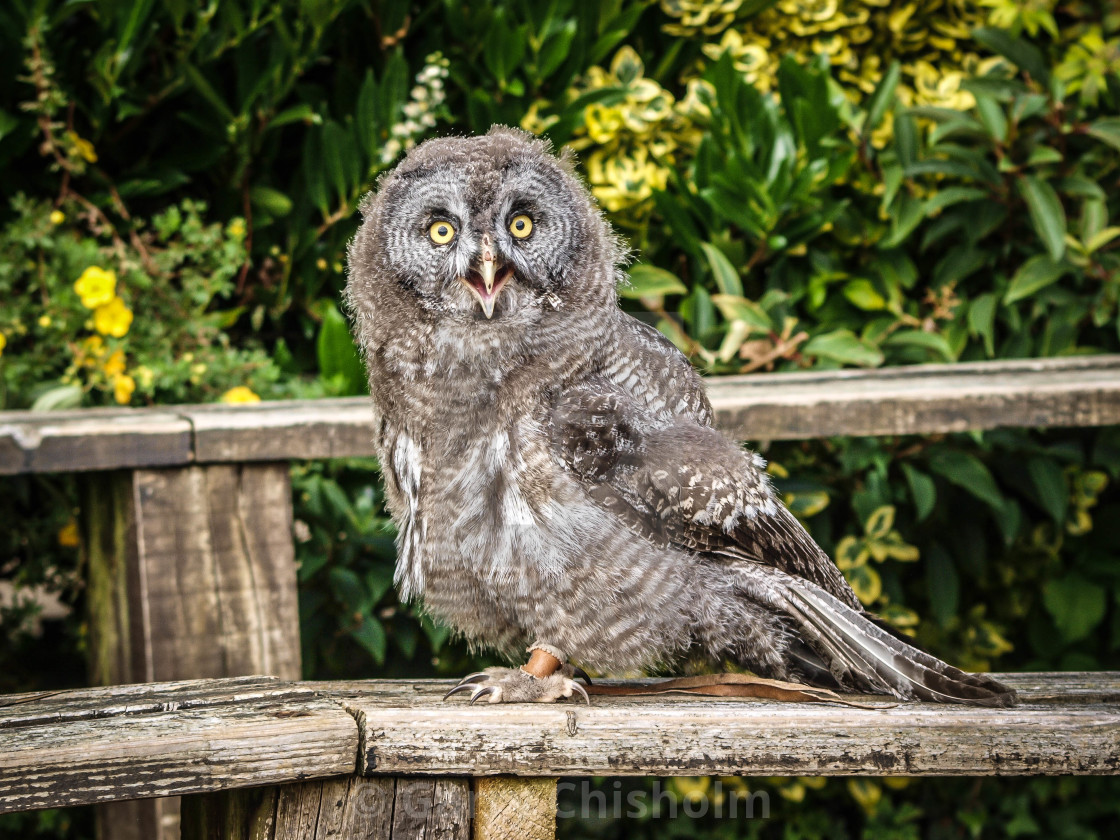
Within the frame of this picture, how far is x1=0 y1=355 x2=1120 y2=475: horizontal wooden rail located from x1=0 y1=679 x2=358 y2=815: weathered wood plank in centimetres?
79

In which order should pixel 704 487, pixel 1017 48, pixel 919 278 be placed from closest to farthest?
pixel 704 487
pixel 1017 48
pixel 919 278

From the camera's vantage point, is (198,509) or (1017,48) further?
(1017,48)

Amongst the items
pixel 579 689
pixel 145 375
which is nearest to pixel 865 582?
pixel 579 689

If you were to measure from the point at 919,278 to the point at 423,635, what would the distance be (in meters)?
2.22

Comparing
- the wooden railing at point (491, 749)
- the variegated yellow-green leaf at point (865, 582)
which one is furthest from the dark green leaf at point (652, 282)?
the wooden railing at point (491, 749)

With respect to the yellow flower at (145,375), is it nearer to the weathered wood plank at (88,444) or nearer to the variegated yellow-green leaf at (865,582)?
the weathered wood plank at (88,444)

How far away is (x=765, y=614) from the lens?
6.19 feet

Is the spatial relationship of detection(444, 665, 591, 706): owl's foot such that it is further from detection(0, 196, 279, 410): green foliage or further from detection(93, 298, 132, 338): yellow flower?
detection(93, 298, 132, 338): yellow flower

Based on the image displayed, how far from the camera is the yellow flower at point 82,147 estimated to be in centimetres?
315

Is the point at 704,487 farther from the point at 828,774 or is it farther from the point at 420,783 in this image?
the point at 420,783

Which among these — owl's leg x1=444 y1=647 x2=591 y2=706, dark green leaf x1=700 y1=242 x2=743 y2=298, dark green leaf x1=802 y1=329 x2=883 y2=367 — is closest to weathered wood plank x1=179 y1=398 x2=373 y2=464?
owl's leg x1=444 y1=647 x2=591 y2=706

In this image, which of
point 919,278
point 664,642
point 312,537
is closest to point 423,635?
point 312,537

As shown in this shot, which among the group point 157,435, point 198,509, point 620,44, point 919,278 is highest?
point 620,44

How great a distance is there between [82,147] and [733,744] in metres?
2.78
